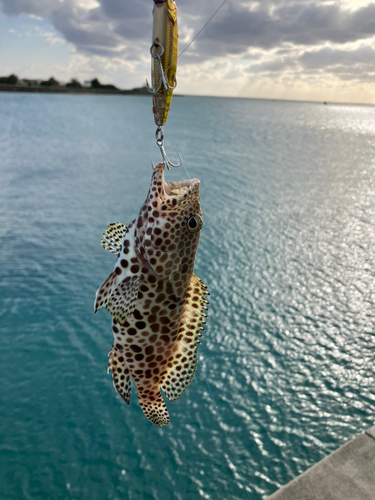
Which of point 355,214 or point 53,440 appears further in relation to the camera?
point 355,214

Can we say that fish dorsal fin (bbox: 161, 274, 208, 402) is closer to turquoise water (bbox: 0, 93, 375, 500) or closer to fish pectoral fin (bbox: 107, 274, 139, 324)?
fish pectoral fin (bbox: 107, 274, 139, 324)

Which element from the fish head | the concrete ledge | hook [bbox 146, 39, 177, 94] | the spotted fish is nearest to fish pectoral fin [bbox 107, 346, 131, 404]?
the spotted fish

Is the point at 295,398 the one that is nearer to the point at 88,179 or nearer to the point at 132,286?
the point at 132,286

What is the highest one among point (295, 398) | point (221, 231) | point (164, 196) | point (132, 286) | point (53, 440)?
point (164, 196)

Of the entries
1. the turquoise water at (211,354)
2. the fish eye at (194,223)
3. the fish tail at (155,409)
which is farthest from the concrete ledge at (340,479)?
the fish eye at (194,223)

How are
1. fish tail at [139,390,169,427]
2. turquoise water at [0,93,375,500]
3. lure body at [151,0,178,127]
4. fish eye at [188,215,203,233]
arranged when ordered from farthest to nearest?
1. turquoise water at [0,93,375,500]
2. fish tail at [139,390,169,427]
3. fish eye at [188,215,203,233]
4. lure body at [151,0,178,127]

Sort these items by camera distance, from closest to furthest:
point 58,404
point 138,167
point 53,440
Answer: point 53,440
point 58,404
point 138,167

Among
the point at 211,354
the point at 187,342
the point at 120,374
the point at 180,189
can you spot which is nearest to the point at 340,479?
the point at 211,354

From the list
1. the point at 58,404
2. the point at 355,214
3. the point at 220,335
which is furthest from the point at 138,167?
the point at 58,404

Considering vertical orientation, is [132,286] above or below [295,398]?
above

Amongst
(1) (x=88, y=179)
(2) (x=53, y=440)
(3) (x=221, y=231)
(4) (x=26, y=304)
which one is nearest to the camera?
(2) (x=53, y=440)
